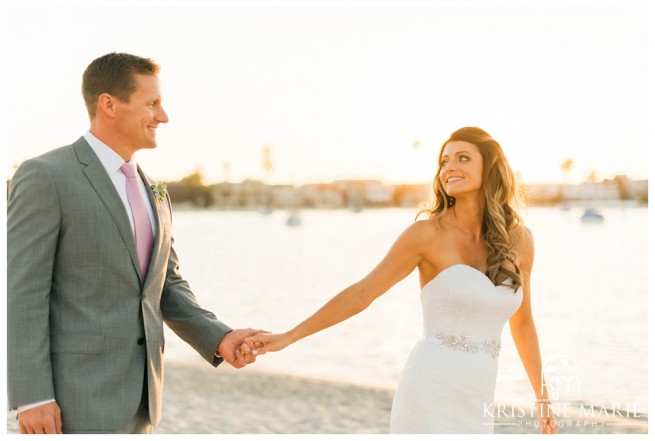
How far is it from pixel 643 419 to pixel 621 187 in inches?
4336

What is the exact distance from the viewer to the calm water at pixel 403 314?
16.2 meters

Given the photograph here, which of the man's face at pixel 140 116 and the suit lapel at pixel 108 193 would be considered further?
the man's face at pixel 140 116

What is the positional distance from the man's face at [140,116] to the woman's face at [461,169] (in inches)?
58.6

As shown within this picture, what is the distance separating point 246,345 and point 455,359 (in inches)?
53.3

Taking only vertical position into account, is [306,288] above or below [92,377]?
below

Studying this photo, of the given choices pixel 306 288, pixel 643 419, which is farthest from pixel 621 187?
pixel 643 419

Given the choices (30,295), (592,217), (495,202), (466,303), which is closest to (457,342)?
(466,303)

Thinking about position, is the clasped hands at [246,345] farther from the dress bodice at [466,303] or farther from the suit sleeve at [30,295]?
the suit sleeve at [30,295]

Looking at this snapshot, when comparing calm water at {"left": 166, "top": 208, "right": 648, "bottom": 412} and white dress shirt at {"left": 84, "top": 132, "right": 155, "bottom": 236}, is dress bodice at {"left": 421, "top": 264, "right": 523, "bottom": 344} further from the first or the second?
calm water at {"left": 166, "top": 208, "right": 648, "bottom": 412}

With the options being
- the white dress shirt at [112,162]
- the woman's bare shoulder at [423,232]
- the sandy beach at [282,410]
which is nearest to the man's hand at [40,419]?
the white dress shirt at [112,162]

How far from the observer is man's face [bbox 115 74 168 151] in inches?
154

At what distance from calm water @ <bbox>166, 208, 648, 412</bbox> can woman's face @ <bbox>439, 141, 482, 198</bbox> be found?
902 centimetres

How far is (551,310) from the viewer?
3017 cm
